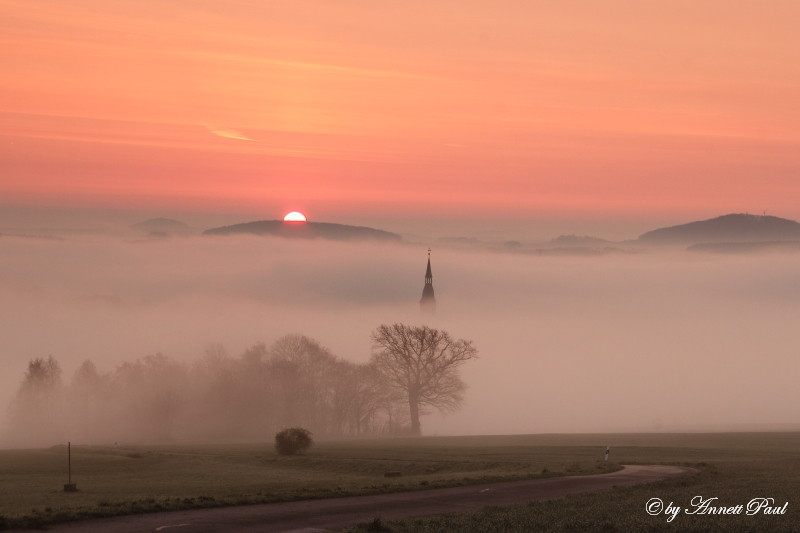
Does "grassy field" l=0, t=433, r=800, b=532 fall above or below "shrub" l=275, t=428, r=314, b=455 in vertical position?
below

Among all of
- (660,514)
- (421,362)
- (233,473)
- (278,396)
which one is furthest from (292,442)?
(278,396)

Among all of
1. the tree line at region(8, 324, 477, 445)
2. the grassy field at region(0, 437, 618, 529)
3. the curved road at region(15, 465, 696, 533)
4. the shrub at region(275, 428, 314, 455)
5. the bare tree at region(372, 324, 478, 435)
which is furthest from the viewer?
the tree line at region(8, 324, 477, 445)

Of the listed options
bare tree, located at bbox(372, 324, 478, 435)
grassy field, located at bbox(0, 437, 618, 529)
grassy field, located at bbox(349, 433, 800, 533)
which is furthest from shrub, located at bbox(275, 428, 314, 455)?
bare tree, located at bbox(372, 324, 478, 435)

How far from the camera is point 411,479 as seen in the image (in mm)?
67188

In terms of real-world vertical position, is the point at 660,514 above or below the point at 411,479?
below

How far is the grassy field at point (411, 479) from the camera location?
46062 millimetres

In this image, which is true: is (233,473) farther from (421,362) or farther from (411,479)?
(421,362)

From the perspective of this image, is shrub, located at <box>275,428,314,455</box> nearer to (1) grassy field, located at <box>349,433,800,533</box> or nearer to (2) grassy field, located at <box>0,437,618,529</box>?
(2) grassy field, located at <box>0,437,618,529</box>

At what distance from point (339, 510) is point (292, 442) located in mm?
44199

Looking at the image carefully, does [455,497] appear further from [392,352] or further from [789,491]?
[392,352]

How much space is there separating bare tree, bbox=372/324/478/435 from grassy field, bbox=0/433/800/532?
30.9 metres

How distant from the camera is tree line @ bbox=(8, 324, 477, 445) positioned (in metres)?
147

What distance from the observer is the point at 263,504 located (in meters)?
52.5

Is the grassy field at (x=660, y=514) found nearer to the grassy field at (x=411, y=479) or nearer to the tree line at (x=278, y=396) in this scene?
the grassy field at (x=411, y=479)
